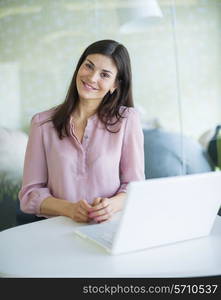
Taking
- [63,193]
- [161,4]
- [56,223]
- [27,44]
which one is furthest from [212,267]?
[161,4]

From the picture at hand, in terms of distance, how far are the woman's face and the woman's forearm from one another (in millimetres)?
339

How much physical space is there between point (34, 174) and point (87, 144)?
0.61 feet

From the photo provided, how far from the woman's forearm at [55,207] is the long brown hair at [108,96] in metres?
0.21

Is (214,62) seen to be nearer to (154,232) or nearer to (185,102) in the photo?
(185,102)

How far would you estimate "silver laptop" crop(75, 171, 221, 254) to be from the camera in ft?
2.83

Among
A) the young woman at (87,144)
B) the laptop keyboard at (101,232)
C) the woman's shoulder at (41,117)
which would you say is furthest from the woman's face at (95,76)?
the laptop keyboard at (101,232)

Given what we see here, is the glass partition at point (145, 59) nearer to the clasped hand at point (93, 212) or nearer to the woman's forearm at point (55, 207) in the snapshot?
the woman's forearm at point (55, 207)

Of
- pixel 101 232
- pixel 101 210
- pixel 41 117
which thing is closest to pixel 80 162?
pixel 41 117

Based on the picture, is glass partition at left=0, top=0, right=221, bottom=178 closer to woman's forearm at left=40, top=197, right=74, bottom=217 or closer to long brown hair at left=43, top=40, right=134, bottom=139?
long brown hair at left=43, top=40, right=134, bottom=139

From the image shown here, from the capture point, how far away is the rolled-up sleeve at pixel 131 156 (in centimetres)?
141

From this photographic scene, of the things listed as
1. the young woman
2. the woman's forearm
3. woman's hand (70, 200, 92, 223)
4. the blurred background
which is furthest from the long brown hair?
the blurred background

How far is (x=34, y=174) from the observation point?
1.37 metres

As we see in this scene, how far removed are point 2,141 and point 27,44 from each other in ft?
1.33

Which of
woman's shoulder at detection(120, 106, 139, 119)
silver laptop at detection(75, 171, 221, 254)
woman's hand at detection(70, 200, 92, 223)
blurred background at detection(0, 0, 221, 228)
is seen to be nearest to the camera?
silver laptop at detection(75, 171, 221, 254)
